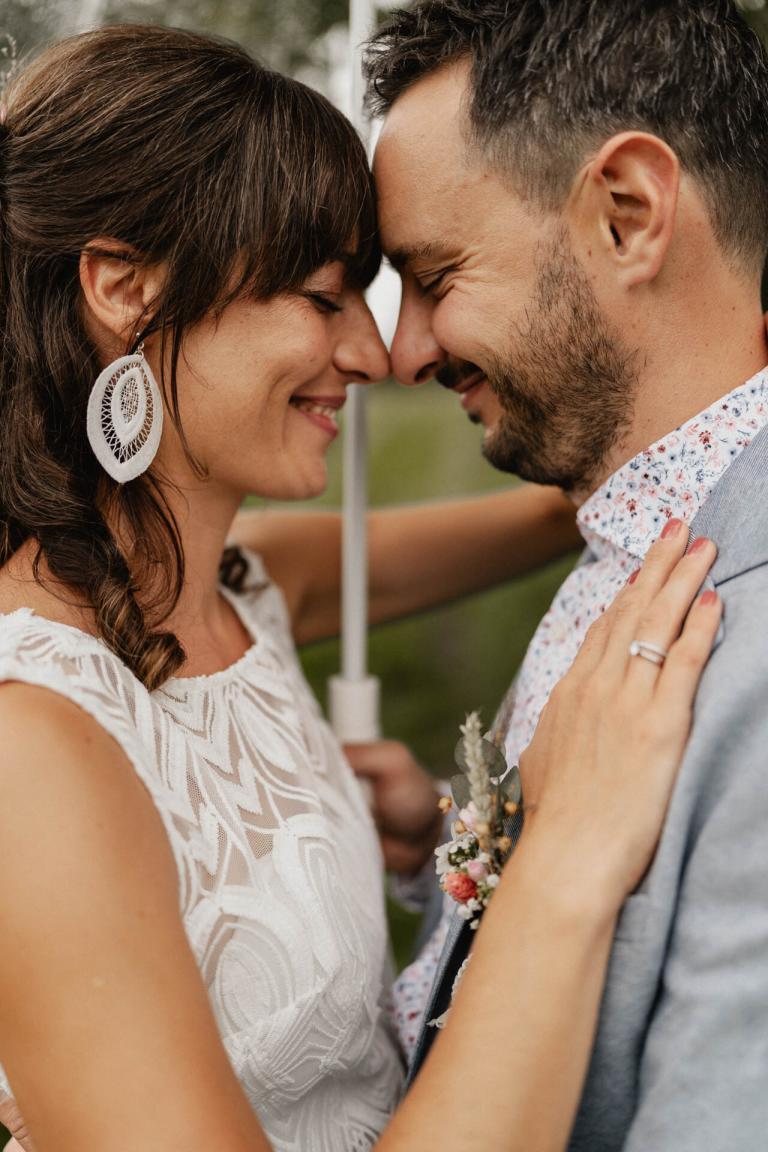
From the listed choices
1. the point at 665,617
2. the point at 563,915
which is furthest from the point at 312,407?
the point at 563,915

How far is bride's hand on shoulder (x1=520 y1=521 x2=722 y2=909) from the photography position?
1.36 metres

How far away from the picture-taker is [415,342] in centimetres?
205

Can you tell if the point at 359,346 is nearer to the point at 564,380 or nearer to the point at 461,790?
the point at 564,380

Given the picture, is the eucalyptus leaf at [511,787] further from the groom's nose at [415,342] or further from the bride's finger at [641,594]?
the groom's nose at [415,342]

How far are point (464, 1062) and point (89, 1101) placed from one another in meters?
0.45

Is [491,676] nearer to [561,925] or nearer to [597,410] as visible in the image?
[597,410]

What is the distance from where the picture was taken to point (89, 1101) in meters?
1.29

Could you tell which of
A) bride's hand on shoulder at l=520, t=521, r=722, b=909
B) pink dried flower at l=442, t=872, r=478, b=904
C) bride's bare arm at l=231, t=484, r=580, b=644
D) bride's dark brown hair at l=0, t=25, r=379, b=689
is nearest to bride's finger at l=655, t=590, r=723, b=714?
bride's hand on shoulder at l=520, t=521, r=722, b=909

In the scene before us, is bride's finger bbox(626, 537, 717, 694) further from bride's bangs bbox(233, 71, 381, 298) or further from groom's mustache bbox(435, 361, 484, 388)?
bride's bangs bbox(233, 71, 381, 298)

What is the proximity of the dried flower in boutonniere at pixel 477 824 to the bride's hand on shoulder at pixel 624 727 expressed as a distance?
0.05m

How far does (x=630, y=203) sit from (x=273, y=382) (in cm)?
67

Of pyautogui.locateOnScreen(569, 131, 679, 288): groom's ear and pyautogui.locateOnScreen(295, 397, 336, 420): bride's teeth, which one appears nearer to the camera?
pyautogui.locateOnScreen(569, 131, 679, 288): groom's ear

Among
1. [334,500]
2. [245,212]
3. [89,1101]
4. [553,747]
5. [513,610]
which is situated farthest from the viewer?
[334,500]

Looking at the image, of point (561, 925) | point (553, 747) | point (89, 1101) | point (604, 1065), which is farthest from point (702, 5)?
point (89, 1101)
